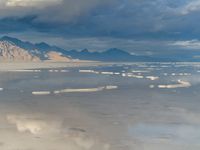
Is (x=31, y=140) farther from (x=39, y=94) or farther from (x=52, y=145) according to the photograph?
(x=39, y=94)

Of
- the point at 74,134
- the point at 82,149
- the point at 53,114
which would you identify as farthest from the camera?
the point at 53,114

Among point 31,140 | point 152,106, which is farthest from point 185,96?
point 31,140

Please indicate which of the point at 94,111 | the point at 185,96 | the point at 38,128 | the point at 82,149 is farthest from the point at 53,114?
the point at 185,96

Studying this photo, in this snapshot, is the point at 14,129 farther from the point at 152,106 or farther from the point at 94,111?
the point at 152,106

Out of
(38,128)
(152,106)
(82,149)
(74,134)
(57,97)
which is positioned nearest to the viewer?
(82,149)

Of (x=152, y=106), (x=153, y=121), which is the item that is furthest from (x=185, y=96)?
(x=153, y=121)

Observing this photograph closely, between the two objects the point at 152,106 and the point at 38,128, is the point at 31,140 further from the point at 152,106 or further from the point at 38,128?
the point at 152,106

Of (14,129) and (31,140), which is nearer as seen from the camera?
(31,140)

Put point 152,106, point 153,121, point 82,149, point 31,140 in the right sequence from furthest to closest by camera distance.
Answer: point 152,106, point 153,121, point 31,140, point 82,149

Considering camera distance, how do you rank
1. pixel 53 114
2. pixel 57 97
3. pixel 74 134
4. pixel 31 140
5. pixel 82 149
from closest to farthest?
1. pixel 82 149
2. pixel 31 140
3. pixel 74 134
4. pixel 53 114
5. pixel 57 97
